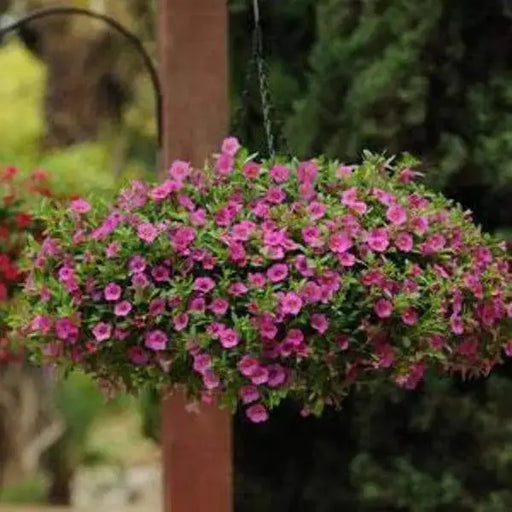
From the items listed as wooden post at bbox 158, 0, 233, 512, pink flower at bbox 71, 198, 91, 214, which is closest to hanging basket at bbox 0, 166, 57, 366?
wooden post at bbox 158, 0, 233, 512

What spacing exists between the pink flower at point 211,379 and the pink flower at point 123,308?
15cm

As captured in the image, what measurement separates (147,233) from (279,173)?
0.26 m

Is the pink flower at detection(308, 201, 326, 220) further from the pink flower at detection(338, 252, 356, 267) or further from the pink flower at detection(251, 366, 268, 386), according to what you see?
the pink flower at detection(251, 366, 268, 386)

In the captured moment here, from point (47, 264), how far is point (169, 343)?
0.27 meters

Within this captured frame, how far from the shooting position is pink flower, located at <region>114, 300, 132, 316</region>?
2156 millimetres

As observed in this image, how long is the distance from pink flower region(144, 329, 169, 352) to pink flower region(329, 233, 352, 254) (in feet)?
0.95

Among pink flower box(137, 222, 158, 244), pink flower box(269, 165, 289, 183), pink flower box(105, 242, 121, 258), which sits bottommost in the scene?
pink flower box(105, 242, 121, 258)

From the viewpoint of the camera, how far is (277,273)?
2.14 metres

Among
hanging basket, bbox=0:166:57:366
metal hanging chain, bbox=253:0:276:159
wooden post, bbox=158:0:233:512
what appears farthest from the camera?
hanging basket, bbox=0:166:57:366

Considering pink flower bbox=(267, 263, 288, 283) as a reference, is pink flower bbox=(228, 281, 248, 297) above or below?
below

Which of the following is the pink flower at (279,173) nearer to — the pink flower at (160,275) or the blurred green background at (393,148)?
the pink flower at (160,275)

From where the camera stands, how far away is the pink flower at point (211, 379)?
2121 mm

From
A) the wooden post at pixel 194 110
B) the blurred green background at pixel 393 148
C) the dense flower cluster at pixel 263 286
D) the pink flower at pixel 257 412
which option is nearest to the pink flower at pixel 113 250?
the dense flower cluster at pixel 263 286

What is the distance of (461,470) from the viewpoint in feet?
11.7
